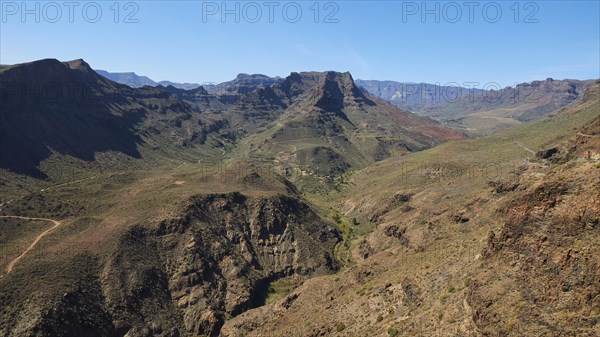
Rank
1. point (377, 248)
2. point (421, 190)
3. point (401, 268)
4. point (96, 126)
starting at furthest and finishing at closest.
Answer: point (96, 126) < point (421, 190) < point (377, 248) < point (401, 268)

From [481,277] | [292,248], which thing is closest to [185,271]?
[292,248]

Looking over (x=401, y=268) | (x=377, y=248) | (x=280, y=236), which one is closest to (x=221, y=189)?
(x=280, y=236)

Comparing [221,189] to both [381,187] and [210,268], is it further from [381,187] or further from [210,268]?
[381,187]

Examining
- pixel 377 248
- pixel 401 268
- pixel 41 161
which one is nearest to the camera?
pixel 401 268

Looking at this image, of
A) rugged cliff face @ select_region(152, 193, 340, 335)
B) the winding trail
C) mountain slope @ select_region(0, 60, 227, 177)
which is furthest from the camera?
mountain slope @ select_region(0, 60, 227, 177)

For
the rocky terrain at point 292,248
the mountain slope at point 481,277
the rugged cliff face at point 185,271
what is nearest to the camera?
the mountain slope at point 481,277

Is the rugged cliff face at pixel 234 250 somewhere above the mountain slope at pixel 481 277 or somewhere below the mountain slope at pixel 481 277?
below

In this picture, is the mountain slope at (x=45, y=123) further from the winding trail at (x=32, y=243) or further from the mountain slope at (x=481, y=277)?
the mountain slope at (x=481, y=277)

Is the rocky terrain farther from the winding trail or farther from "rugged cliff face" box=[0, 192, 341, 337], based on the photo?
the winding trail

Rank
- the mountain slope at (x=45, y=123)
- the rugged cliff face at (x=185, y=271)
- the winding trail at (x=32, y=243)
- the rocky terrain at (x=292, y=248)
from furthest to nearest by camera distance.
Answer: the mountain slope at (x=45, y=123) → the winding trail at (x=32, y=243) → the rugged cliff face at (x=185, y=271) → the rocky terrain at (x=292, y=248)

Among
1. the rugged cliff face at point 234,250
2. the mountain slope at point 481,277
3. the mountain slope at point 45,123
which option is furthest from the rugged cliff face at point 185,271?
the mountain slope at point 45,123

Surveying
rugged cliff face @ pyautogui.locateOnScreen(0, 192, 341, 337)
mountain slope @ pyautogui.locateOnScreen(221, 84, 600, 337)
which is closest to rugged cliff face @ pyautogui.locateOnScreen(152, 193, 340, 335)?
rugged cliff face @ pyautogui.locateOnScreen(0, 192, 341, 337)
